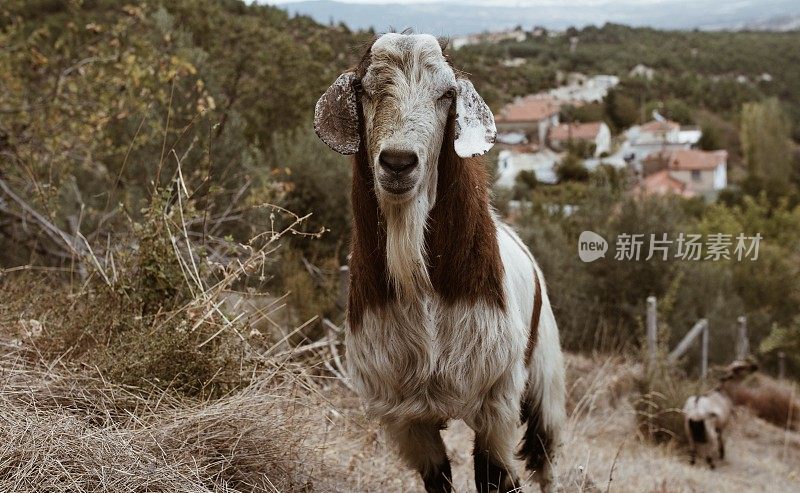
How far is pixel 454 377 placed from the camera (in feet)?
9.90

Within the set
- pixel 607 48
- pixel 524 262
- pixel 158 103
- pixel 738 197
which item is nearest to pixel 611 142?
pixel 738 197

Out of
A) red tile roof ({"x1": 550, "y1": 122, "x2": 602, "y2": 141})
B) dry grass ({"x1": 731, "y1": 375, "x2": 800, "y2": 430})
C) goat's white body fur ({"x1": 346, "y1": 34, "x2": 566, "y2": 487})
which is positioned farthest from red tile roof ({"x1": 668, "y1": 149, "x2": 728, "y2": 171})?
goat's white body fur ({"x1": 346, "y1": 34, "x2": 566, "y2": 487})

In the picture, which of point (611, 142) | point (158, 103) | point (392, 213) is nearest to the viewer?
point (392, 213)

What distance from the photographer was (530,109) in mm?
45875

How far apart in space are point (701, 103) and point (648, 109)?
483 inches

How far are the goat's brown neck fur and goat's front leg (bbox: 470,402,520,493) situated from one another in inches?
18.4

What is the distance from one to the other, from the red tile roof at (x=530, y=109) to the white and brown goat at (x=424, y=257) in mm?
37331

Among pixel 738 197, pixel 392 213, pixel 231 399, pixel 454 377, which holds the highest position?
pixel 392 213

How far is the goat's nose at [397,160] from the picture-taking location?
8.36 ft

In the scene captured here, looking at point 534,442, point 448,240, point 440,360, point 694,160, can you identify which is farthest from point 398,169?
point 694,160

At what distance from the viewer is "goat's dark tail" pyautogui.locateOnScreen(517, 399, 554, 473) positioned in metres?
3.92

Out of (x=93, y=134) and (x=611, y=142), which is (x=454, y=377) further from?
(x=611, y=142)

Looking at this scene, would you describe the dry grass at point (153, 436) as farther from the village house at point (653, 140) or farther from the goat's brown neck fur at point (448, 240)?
the village house at point (653, 140)

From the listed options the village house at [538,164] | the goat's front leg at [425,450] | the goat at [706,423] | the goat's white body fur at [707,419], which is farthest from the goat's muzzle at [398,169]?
the village house at [538,164]
